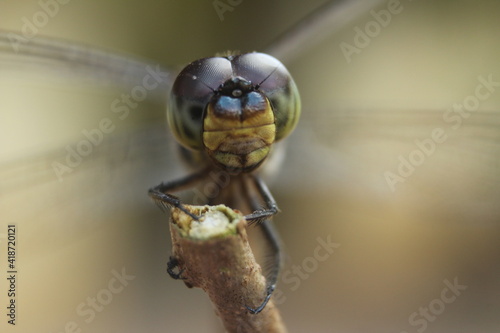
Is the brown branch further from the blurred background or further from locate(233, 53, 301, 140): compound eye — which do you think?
the blurred background

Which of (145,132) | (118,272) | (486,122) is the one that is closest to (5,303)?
(118,272)

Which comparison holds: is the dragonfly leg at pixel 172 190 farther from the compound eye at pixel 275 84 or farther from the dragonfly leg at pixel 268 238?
the compound eye at pixel 275 84

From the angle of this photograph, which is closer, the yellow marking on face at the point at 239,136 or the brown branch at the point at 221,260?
the brown branch at the point at 221,260

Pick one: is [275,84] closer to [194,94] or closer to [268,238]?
[194,94]

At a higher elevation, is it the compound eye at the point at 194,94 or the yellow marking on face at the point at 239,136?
the compound eye at the point at 194,94

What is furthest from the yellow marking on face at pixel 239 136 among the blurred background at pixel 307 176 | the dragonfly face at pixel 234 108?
the blurred background at pixel 307 176

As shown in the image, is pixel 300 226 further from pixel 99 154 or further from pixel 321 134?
pixel 99 154
